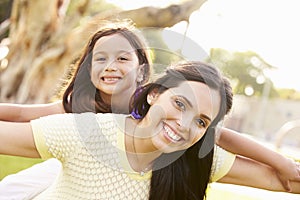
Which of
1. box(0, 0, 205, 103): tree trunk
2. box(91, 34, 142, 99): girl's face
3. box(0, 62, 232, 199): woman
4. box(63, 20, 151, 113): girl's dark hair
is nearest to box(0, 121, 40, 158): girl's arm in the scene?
box(0, 62, 232, 199): woman

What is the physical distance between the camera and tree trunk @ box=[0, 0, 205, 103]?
627 centimetres

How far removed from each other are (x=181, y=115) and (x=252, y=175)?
0.98 ft

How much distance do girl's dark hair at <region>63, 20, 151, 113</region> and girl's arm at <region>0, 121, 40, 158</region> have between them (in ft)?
1.22

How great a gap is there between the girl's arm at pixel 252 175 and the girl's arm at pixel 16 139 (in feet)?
1.42

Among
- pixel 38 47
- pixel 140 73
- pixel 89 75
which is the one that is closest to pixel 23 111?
pixel 89 75

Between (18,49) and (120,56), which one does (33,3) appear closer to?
(18,49)

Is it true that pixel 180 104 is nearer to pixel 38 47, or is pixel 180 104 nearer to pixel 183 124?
pixel 183 124

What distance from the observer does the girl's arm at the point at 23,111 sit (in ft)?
4.94

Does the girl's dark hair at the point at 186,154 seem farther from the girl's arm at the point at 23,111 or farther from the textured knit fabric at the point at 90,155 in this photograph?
the girl's arm at the point at 23,111

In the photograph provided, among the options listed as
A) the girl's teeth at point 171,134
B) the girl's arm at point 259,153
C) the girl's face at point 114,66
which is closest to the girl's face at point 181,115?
the girl's teeth at point 171,134

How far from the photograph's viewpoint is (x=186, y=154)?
1238 millimetres

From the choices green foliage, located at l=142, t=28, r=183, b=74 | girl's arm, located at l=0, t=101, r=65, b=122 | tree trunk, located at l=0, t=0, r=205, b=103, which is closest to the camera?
green foliage, located at l=142, t=28, r=183, b=74

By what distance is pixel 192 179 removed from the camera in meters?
1.25

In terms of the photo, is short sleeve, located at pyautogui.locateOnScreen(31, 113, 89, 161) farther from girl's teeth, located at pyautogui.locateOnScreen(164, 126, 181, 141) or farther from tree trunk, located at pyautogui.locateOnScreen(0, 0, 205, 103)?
tree trunk, located at pyautogui.locateOnScreen(0, 0, 205, 103)
